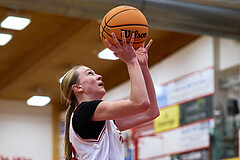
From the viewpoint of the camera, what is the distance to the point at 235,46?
10.9 meters

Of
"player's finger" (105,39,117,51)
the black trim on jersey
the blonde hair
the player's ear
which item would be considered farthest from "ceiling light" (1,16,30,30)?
the black trim on jersey

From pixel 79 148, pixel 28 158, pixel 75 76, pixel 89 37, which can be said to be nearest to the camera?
pixel 79 148

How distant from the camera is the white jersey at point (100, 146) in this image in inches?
120

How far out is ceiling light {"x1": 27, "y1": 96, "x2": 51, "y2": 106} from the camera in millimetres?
18094

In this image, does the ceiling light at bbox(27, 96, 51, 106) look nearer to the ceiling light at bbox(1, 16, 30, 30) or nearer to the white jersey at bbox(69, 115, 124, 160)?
the ceiling light at bbox(1, 16, 30, 30)

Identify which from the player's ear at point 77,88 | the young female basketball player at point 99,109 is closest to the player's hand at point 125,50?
the young female basketball player at point 99,109

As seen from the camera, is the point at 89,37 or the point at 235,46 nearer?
the point at 235,46

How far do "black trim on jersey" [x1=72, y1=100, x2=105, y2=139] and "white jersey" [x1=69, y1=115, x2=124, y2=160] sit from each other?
3cm

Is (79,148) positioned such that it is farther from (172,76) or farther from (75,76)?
(172,76)

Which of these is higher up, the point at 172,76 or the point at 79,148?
the point at 172,76

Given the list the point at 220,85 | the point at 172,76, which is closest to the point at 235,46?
the point at 220,85

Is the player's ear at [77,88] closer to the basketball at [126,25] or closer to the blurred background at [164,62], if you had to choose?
the basketball at [126,25]

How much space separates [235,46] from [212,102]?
54.5 inches

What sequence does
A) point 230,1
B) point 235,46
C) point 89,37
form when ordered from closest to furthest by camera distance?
point 230,1 → point 235,46 → point 89,37
